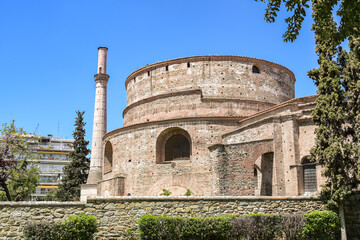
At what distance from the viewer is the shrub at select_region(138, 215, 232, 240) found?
1159 cm

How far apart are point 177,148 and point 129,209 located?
1304 cm

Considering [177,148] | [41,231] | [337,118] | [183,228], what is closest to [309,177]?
[337,118]

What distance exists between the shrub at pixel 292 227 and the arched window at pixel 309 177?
6.39 metres

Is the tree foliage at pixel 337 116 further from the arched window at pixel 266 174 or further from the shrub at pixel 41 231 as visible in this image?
the shrub at pixel 41 231

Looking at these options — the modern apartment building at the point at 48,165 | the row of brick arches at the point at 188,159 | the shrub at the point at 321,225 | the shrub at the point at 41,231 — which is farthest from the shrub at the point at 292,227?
the modern apartment building at the point at 48,165

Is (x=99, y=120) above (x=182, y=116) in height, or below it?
above

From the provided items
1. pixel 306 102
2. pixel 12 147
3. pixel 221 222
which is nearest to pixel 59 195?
pixel 12 147

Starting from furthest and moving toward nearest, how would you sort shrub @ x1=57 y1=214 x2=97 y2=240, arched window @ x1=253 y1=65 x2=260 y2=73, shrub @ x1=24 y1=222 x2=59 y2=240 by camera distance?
arched window @ x1=253 y1=65 x2=260 y2=73 < shrub @ x1=57 y1=214 x2=97 y2=240 < shrub @ x1=24 y1=222 x2=59 y2=240

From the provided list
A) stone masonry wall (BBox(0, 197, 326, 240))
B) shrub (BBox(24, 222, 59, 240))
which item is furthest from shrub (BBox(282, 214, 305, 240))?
shrub (BBox(24, 222, 59, 240))

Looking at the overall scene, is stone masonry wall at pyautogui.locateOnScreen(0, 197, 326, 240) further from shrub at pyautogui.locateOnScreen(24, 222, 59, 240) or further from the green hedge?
shrub at pyautogui.locateOnScreen(24, 222, 59, 240)

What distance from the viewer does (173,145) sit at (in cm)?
2564

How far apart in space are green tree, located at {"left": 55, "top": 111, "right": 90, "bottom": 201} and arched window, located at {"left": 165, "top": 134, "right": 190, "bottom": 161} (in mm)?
14827

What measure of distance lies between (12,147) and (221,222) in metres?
18.0

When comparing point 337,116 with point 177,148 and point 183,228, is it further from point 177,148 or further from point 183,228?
point 177,148
